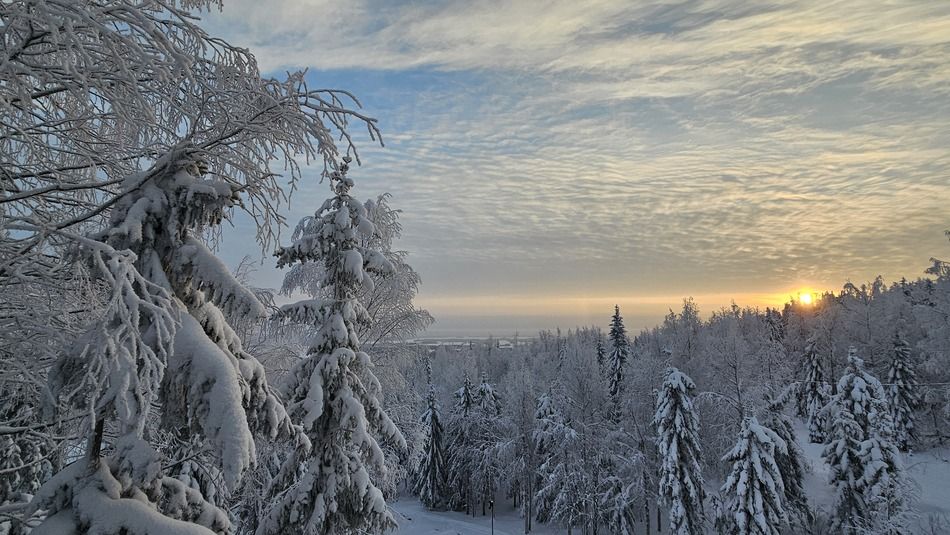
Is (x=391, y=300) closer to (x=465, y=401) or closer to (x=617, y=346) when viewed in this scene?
(x=465, y=401)

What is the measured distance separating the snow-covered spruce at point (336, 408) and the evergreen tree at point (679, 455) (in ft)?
62.5

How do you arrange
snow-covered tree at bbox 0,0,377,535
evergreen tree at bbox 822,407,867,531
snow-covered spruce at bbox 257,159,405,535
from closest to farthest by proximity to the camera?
snow-covered tree at bbox 0,0,377,535
snow-covered spruce at bbox 257,159,405,535
evergreen tree at bbox 822,407,867,531

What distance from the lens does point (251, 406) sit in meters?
4.25

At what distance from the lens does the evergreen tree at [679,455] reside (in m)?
25.5

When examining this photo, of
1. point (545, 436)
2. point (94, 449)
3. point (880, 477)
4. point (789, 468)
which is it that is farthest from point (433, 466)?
point (94, 449)

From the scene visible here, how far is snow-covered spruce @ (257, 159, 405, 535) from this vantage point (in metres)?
10.0

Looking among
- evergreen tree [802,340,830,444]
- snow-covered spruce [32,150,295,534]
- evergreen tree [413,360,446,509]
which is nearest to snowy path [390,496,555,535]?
evergreen tree [413,360,446,509]

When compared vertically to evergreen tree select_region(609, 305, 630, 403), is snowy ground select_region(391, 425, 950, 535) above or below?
below

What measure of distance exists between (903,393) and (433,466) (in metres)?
40.4

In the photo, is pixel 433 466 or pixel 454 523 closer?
pixel 454 523

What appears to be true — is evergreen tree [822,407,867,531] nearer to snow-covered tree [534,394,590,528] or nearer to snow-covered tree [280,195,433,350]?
snow-covered tree [534,394,590,528]

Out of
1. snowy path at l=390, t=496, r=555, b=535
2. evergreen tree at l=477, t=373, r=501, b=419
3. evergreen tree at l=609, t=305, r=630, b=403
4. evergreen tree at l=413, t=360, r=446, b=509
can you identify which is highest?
evergreen tree at l=609, t=305, r=630, b=403

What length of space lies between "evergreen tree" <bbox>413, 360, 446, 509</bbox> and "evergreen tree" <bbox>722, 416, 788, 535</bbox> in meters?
27.3

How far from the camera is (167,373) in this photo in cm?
373
